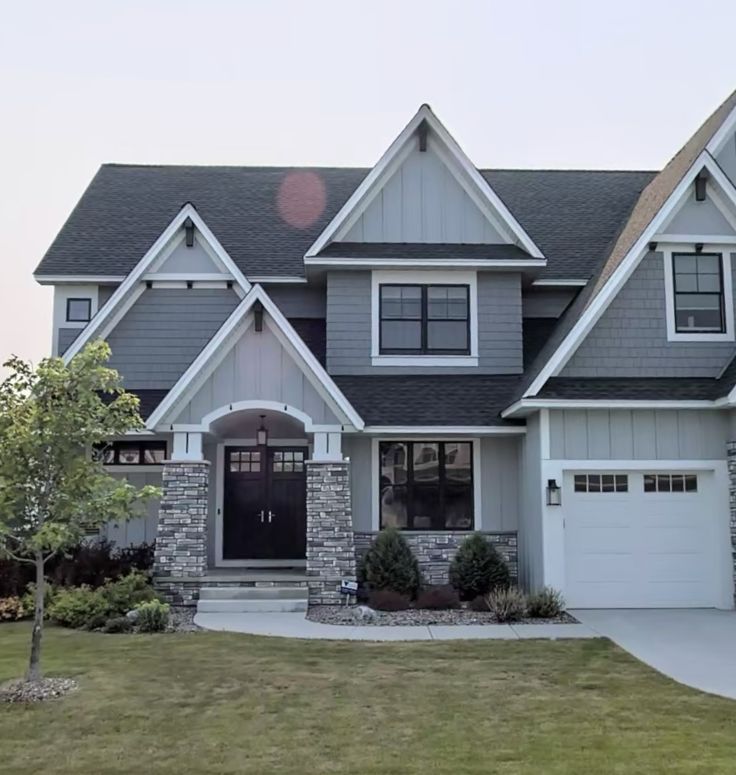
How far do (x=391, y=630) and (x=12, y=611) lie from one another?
19.7 feet

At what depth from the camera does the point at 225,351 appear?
46.0ft

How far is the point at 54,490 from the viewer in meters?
8.62

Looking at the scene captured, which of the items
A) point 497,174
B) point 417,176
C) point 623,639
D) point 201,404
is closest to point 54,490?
point 201,404

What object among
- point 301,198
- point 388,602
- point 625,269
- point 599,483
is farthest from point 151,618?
point 301,198

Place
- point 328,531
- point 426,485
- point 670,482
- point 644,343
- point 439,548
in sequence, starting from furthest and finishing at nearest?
point 426,485
point 439,548
point 644,343
point 670,482
point 328,531

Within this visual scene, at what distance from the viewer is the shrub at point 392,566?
45.5 ft

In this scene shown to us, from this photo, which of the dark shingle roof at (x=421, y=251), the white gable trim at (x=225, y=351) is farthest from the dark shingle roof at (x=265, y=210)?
the white gable trim at (x=225, y=351)

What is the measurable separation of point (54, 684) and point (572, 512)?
28.2 ft

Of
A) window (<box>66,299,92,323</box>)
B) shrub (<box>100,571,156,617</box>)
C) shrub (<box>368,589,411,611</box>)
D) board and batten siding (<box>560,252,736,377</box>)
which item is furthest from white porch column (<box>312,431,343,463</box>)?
window (<box>66,299,92,323</box>)

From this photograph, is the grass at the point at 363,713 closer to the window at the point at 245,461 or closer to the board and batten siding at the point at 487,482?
the board and batten siding at the point at 487,482

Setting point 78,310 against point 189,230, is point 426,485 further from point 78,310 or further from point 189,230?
point 78,310

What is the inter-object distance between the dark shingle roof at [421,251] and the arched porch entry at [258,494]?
3.61 meters

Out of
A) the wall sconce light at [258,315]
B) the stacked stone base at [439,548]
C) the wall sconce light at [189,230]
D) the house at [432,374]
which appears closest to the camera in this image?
the house at [432,374]

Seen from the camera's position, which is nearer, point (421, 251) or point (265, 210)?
point (421, 251)
